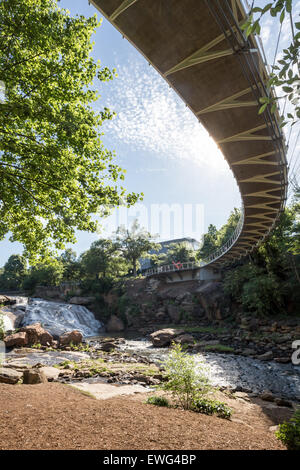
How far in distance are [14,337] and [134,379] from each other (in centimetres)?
1157

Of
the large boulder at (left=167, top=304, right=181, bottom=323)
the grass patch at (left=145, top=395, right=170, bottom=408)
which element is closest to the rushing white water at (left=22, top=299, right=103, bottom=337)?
the large boulder at (left=167, top=304, right=181, bottom=323)

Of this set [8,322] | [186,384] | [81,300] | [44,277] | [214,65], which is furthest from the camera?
[44,277]

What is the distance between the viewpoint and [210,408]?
492 cm

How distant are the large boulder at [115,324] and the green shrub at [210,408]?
31854 millimetres

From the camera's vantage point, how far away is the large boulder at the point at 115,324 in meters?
34.7

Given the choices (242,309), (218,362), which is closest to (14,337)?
(218,362)

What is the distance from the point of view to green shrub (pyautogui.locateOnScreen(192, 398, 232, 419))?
191 inches

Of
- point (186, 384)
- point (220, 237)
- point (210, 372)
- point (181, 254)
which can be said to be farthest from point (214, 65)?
point (181, 254)

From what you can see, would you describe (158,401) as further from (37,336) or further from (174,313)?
(174,313)

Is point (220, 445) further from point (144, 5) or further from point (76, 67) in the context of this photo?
point (76, 67)

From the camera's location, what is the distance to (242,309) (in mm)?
25062

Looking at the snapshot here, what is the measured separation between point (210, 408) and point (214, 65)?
960 cm

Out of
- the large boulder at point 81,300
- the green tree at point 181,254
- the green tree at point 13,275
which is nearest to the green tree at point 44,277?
the green tree at point 13,275

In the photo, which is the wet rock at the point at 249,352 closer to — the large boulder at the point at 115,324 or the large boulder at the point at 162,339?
the large boulder at the point at 162,339
